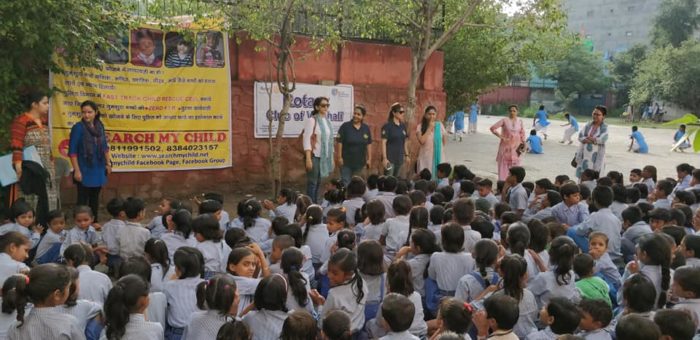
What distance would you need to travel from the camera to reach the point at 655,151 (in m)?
16.2

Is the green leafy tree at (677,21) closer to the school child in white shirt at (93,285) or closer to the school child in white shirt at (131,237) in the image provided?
the school child in white shirt at (131,237)

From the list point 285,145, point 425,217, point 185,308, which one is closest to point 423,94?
point 285,145

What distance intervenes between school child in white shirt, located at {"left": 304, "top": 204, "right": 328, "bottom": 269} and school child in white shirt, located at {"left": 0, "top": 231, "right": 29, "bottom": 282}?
1872mm

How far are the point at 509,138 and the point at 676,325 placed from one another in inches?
218

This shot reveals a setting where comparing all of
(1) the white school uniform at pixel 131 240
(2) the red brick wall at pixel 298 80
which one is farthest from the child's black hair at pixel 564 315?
(2) the red brick wall at pixel 298 80

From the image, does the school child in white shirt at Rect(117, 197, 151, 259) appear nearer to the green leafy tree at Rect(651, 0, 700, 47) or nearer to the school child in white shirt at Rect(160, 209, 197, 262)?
the school child in white shirt at Rect(160, 209, 197, 262)

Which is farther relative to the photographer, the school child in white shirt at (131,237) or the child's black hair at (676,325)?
the school child in white shirt at (131,237)

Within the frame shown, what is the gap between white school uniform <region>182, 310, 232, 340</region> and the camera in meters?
2.90

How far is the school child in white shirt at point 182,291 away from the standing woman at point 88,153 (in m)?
2.80

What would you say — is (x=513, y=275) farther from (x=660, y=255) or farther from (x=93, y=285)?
(x=93, y=285)

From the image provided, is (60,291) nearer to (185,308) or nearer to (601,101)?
(185,308)

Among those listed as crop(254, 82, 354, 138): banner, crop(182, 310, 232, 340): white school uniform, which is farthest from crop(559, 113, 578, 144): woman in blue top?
crop(182, 310, 232, 340): white school uniform

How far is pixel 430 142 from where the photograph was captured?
26.0ft

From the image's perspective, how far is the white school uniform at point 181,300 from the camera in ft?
11.1
